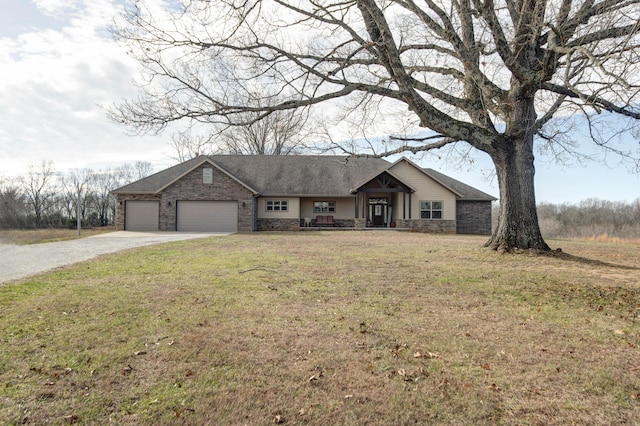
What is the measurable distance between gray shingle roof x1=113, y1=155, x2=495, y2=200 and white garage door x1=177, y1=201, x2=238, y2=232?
6.31 feet

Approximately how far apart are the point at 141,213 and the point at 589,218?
44.1 m

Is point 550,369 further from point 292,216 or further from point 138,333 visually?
point 292,216

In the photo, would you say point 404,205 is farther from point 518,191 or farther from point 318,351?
point 318,351

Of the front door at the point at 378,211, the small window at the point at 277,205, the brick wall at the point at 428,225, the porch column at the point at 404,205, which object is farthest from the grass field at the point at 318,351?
the front door at the point at 378,211

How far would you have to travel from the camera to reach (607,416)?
286 cm

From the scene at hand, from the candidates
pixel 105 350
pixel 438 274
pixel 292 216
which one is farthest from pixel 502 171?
pixel 292 216

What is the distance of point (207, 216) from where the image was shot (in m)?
26.2

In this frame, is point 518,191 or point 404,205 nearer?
point 518,191

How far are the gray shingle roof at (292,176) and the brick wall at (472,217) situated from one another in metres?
→ 0.67

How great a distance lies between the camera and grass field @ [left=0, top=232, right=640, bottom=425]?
2.94 metres

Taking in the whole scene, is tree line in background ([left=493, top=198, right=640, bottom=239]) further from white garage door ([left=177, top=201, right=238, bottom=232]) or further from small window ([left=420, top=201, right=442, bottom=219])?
white garage door ([left=177, top=201, right=238, bottom=232])

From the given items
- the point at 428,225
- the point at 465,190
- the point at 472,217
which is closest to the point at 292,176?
the point at 428,225

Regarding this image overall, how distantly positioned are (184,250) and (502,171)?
10005 millimetres

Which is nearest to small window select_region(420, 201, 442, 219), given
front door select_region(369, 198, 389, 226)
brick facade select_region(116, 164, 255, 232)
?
front door select_region(369, 198, 389, 226)
